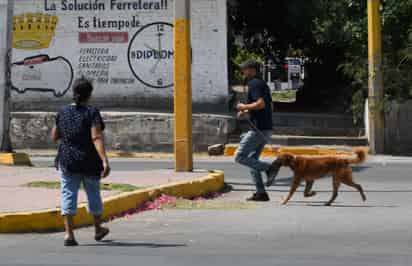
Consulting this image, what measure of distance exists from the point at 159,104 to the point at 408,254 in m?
14.8

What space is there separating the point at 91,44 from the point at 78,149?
14384 mm

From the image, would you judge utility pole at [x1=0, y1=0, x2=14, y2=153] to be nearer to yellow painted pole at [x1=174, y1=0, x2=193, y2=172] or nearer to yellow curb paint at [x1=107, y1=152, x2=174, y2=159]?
yellow painted pole at [x1=174, y1=0, x2=193, y2=172]

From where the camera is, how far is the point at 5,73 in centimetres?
1666

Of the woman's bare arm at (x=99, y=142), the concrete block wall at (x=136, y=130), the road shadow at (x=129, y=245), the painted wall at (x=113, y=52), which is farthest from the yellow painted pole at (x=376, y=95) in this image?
the woman's bare arm at (x=99, y=142)

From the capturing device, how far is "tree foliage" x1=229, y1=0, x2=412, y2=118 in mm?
20938

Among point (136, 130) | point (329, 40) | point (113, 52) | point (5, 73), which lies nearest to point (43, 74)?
point (113, 52)

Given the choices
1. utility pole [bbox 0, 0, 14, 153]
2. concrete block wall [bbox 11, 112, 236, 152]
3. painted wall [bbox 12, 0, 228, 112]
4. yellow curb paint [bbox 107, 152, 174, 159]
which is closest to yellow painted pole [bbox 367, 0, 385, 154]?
concrete block wall [bbox 11, 112, 236, 152]

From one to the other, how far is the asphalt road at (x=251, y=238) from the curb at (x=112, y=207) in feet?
0.65

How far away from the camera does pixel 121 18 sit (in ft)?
75.2

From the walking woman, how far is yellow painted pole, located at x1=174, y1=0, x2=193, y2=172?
550cm

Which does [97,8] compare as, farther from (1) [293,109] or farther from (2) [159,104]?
(1) [293,109]

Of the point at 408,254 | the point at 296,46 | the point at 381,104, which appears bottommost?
the point at 408,254

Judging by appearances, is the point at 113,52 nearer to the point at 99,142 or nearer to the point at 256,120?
the point at 256,120

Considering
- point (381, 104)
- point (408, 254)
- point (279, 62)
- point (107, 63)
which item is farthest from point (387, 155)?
point (408, 254)
